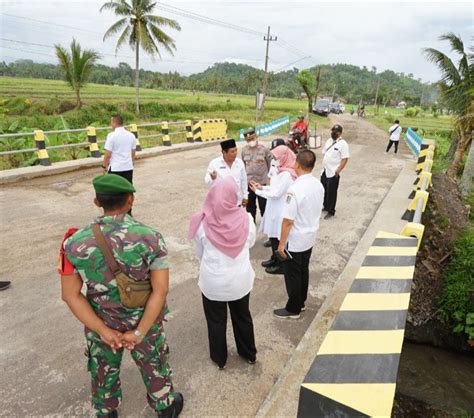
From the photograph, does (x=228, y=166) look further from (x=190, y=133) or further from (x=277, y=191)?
(x=190, y=133)

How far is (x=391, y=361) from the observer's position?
1.90 m

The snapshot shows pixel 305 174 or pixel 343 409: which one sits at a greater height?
pixel 305 174

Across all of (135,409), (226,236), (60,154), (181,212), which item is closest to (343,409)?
(226,236)

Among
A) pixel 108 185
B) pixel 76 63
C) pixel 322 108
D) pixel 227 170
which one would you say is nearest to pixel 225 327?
pixel 108 185

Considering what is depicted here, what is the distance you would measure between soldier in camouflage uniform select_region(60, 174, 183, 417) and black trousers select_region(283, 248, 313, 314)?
5.16ft

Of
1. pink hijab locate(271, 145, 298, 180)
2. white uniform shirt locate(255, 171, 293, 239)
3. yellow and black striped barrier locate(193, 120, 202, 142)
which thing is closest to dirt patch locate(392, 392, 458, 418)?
white uniform shirt locate(255, 171, 293, 239)

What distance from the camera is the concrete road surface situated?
2.53 m

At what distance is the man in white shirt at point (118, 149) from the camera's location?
5387 mm

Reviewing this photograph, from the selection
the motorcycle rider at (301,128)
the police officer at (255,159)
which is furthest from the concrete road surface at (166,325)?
the motorcycle rider at (301,128)

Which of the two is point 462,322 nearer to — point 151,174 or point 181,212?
point 181,212

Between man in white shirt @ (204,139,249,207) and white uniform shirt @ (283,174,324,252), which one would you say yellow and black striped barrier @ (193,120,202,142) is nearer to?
man in white shirt @ (204,139,249,207)

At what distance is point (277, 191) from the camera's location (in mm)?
4055

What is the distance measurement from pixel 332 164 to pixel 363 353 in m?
4.54

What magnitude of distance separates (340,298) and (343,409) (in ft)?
7.55
